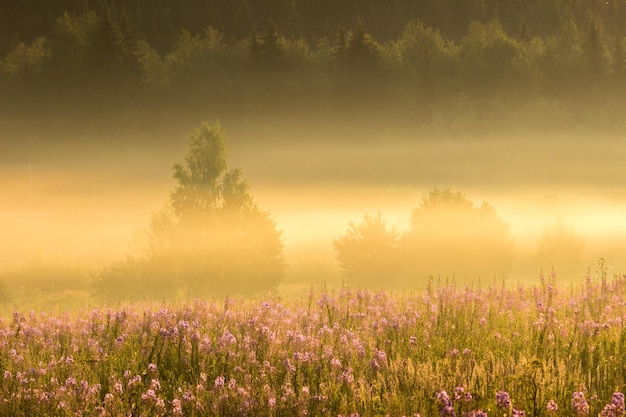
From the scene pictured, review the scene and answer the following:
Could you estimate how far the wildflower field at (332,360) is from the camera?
268 inches

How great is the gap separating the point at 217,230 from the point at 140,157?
282ft

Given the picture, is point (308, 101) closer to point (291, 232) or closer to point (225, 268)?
point (291, 232)

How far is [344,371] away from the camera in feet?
26.1

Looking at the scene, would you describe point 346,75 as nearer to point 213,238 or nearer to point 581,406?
point 213,238

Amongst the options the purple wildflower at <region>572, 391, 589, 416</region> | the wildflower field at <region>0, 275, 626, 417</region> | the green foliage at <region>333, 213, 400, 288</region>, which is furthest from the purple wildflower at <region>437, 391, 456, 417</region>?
the green foliage at <region>333, 213, 400, 288</region>

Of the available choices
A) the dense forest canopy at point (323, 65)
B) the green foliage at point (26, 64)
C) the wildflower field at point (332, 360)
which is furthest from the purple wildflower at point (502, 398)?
the green foliage at point (26, 64)

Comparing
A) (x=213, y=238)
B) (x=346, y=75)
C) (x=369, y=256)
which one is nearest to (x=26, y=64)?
(x=346, y=75)

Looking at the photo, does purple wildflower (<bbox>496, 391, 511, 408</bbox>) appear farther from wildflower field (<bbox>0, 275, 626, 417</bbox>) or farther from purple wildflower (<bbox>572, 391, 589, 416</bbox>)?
purple wildflower (<bbox>572, 391, 589, 416</bbox>)

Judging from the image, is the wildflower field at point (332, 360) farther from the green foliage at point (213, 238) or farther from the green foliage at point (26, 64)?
the green foliage at point (26, 64)

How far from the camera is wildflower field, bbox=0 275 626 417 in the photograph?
22.4 feet

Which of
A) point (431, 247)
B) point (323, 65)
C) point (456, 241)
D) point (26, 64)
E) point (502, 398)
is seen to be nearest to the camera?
point (502, 398)

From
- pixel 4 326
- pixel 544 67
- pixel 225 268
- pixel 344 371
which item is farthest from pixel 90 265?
pixel 544 67

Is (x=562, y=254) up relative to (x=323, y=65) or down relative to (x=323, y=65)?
down

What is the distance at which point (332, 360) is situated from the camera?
25.8 feet
